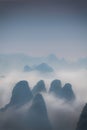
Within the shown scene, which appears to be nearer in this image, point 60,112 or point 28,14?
point 60,112

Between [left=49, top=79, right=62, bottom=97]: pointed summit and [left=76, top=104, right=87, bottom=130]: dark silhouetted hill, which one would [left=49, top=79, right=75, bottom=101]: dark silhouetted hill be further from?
[left=76, top=104, right=87, bottom=130]: dark silhouetted hill

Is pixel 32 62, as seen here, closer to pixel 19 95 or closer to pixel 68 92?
pixel 19 95

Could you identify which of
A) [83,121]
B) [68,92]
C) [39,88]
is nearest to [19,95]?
[39,88]

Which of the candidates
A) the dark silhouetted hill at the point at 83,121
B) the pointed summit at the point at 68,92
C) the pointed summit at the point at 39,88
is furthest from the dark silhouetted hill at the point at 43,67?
the dark silhouetted hill at the point at 83,121

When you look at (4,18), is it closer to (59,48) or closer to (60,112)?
(59,48)

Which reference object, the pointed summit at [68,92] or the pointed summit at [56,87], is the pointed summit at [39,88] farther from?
the pointed summit at [68,92]

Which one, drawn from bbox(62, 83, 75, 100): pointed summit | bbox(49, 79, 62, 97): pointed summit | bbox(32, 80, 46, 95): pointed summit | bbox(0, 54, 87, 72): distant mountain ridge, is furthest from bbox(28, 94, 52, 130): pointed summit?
bbox(0, 54, 87, 72): distant mountain ridge

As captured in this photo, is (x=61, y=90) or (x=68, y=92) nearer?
(x=68, y=92)

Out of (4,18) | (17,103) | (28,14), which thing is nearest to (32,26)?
(28,14)
